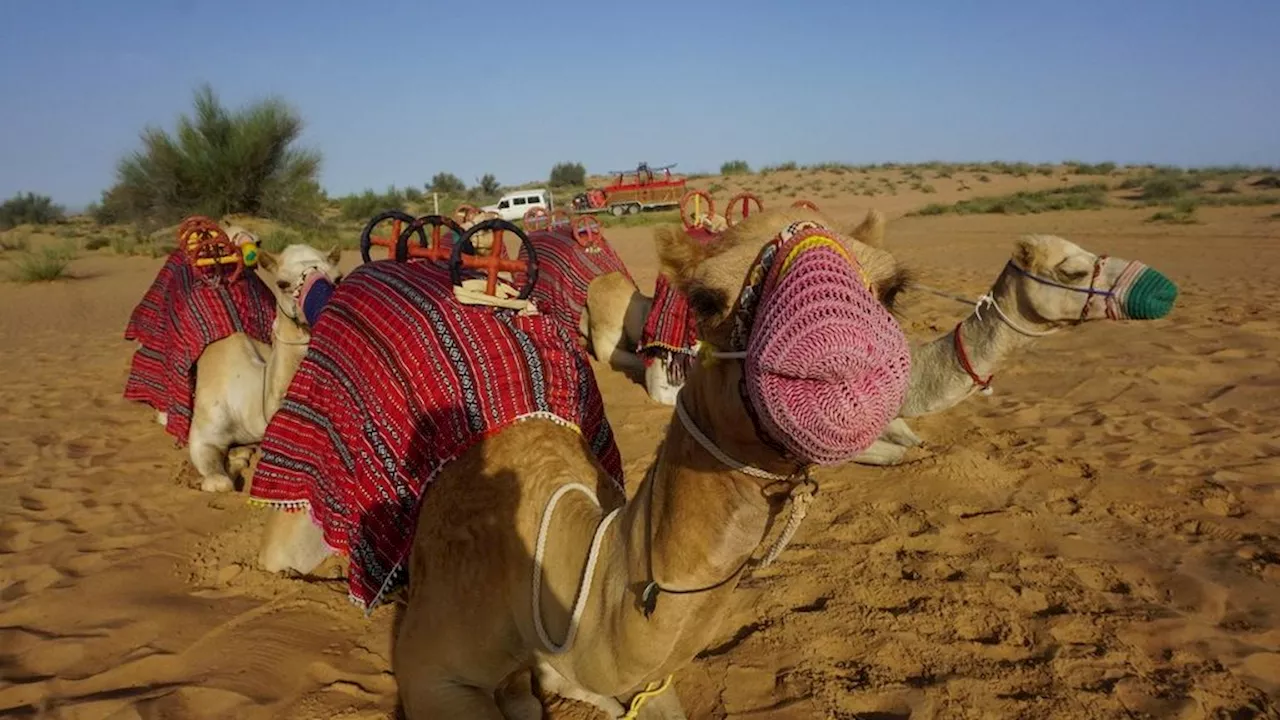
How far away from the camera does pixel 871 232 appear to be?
148 centimetres

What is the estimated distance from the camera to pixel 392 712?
2955 millimetres

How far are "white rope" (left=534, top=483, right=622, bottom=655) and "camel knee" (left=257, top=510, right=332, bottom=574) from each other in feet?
6.56

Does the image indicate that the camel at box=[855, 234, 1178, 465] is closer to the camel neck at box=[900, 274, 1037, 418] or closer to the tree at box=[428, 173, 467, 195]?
the camel neck at box=[900, 274, 1037, 418]

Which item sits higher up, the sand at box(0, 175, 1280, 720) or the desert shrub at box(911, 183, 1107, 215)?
the desert shrub at box(911, 183, 1107, 215)

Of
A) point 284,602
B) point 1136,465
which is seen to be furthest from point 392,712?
point 1136,465

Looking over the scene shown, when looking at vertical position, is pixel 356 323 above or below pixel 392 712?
above

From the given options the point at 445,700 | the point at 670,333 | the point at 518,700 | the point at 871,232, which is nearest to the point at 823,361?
the point at 871,232

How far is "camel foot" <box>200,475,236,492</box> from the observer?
5.07 metres

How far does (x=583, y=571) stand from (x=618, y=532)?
0.19 meters

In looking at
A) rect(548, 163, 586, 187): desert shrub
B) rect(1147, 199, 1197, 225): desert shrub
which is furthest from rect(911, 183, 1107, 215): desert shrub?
rect(548, 163, 586, 187): desert shrub

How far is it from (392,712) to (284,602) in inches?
41.6

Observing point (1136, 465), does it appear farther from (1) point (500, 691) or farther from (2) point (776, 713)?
(1) point (500, 691)

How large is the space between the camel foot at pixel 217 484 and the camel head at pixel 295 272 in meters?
1.48

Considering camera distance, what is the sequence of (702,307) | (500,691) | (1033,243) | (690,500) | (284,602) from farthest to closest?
(1033,243) < (284,602) < (500,691) < (690,500) < (702,307)
